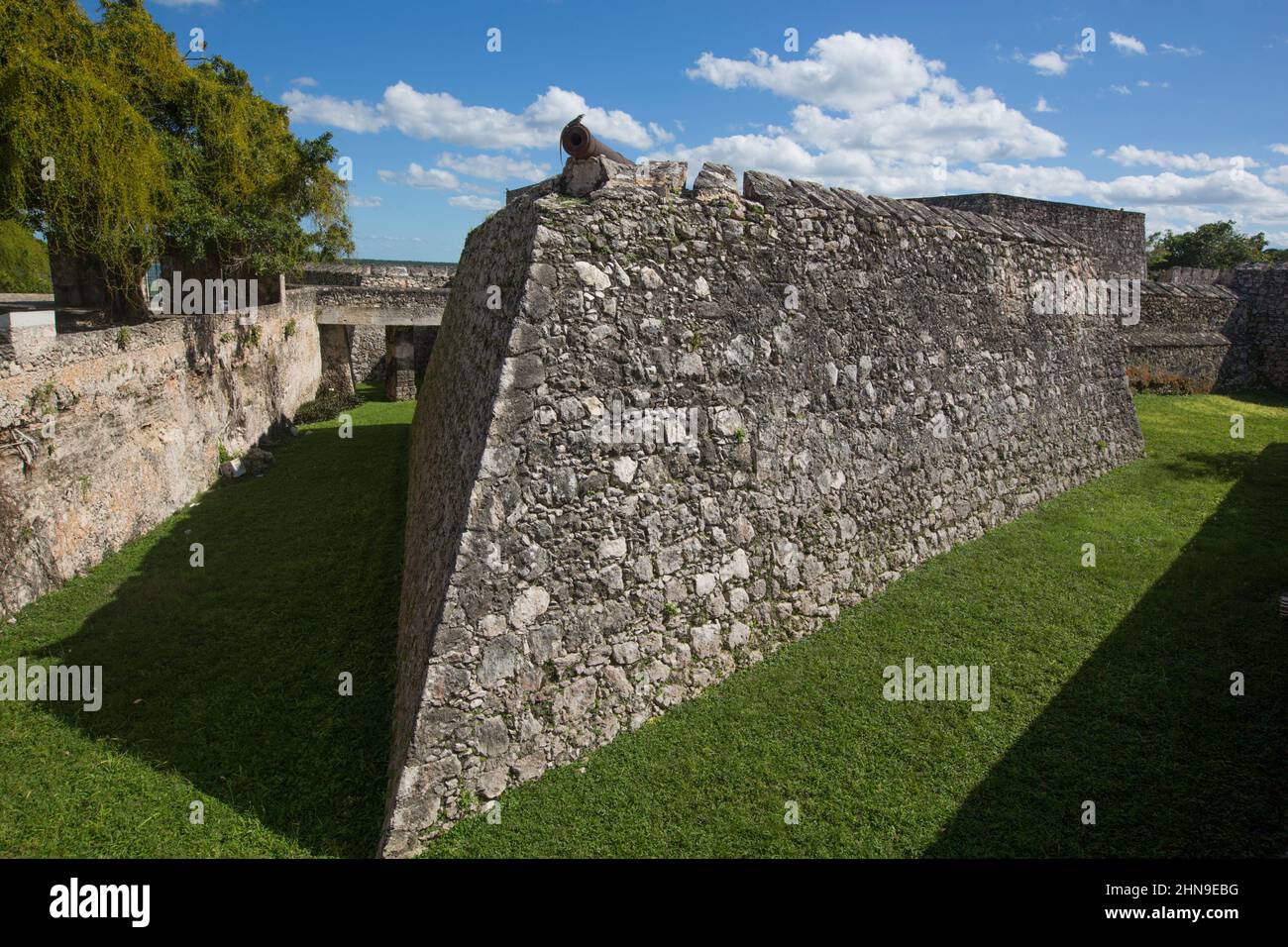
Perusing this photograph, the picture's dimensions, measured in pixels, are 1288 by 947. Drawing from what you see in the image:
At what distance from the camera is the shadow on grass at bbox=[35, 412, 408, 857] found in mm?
5332

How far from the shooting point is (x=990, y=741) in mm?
5578

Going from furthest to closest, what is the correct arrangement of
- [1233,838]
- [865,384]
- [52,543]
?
[52,543], [865,384], [1233,838]

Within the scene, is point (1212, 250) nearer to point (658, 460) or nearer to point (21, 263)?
point (658, 460)

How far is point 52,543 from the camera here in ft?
27.6

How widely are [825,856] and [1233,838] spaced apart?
101 inches

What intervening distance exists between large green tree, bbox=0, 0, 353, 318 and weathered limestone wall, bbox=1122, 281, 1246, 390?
21267 mm

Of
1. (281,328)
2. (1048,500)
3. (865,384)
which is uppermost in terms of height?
(281,328)

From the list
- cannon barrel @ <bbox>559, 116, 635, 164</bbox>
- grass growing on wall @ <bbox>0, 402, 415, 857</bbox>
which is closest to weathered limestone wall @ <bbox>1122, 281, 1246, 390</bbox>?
cannon barrel @ <bbox>559, 116, 635, 164</bbox>

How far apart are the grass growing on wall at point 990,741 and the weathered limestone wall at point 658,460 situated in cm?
38

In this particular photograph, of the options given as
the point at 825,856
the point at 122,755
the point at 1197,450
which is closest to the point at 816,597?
the point at 825,856

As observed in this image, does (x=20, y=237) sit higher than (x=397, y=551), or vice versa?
(x=20, y=237)

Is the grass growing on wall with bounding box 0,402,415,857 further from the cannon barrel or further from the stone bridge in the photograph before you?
the stone bridge

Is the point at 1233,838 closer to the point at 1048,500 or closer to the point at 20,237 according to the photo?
the point at 1048,500

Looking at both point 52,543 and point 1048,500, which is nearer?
point 52,543
